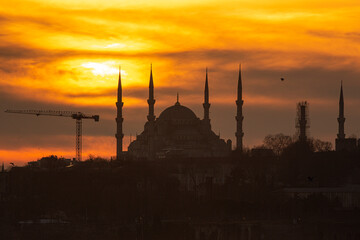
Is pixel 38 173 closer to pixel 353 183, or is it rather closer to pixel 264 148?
pixel 353 183

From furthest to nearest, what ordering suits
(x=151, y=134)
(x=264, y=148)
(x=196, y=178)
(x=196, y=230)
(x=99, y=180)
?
(x=151, y=134) < (x=264, y=148) < (x=196, y=178) < (x=99, y=180) < (x=196, y=230)

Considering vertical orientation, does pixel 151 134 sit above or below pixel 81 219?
above

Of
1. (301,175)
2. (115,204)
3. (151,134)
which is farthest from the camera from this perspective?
(151,134)

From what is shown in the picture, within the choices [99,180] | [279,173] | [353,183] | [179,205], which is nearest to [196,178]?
[279,173]

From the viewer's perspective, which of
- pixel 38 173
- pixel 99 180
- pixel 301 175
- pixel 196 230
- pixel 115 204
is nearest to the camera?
pixel 196 230

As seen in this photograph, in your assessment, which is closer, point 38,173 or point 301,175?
point 38,173

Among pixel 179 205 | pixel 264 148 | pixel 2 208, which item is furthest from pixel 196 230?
pixel 264 148

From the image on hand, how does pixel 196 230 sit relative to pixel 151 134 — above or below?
below

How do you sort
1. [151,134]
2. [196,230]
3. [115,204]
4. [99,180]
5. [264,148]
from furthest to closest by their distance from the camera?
[151,134] → [264,148] → [99,180] → [115,204] → [196,230]

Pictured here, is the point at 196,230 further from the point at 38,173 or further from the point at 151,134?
the point at 151,134
